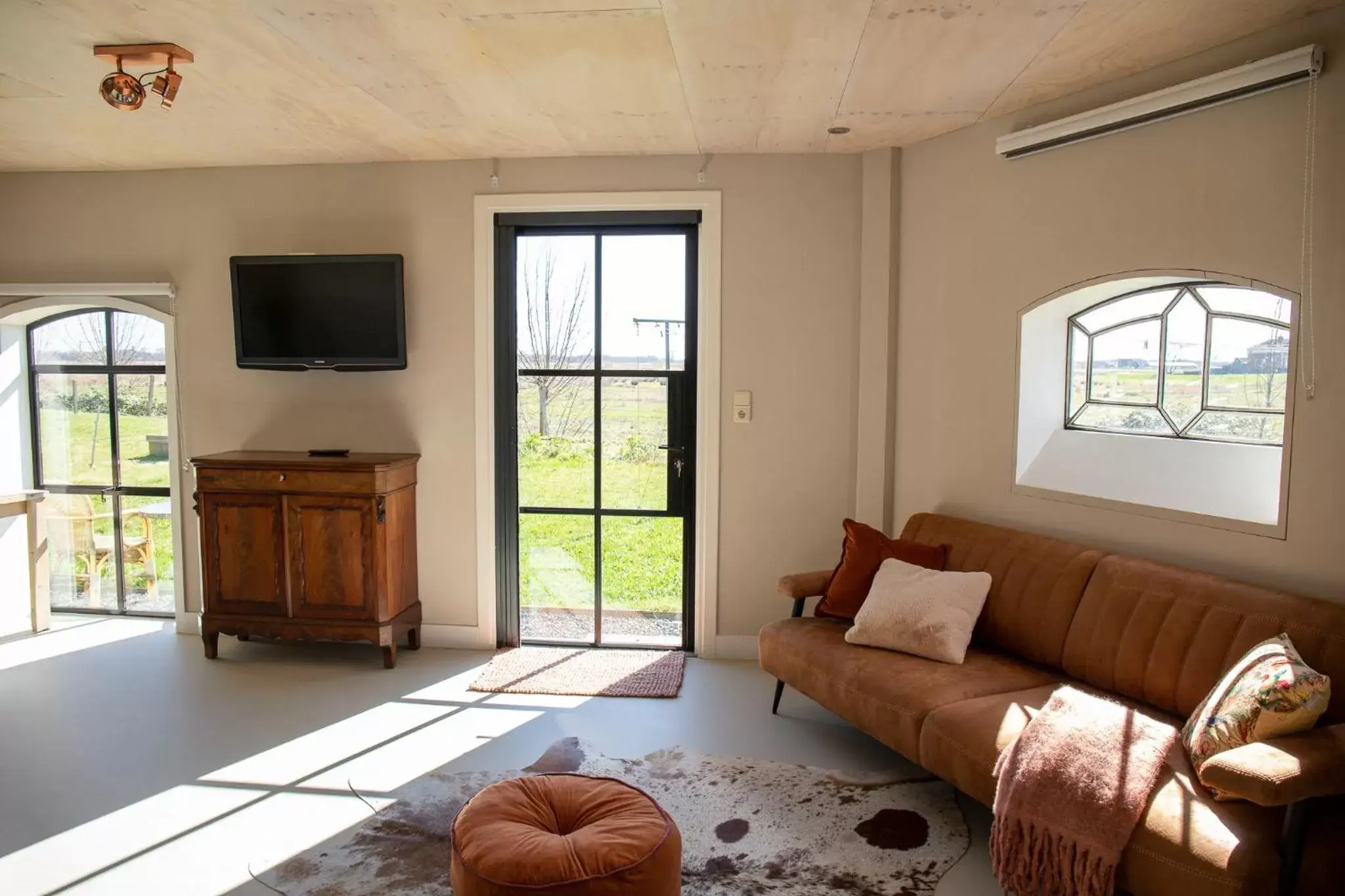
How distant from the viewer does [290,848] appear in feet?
8.73

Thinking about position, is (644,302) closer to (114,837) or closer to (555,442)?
(555,442)

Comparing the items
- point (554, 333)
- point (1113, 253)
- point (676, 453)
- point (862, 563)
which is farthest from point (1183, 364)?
point (554, 333)

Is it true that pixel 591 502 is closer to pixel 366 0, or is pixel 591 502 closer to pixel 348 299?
pixel 348 299

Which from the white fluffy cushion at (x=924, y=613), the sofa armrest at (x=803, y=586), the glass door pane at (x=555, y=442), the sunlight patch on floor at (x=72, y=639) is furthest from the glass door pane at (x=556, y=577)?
the sunlight patch on floor at (x=72, y=639)

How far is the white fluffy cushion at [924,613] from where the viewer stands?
124 inches

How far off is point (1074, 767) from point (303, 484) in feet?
11.7

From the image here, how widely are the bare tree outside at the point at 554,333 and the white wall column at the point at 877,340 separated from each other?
1.44 meters

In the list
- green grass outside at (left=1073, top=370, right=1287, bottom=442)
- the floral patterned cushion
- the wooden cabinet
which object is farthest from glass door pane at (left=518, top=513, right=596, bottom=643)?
the floral patterned cushion

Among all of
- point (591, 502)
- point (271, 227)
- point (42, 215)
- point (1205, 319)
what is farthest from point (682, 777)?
point (42, 215)

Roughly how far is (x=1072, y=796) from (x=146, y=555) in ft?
17.0

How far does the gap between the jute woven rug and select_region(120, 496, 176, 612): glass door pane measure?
2277mm

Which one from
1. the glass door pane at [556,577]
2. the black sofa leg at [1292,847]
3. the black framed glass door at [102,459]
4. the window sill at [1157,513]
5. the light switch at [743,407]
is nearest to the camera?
the black sofa leg at [1292,847]

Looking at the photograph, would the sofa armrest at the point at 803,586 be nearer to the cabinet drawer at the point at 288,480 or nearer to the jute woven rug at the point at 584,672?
the jute woven rug at the point at 584,672

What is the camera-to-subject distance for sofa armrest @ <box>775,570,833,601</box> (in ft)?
12.0
